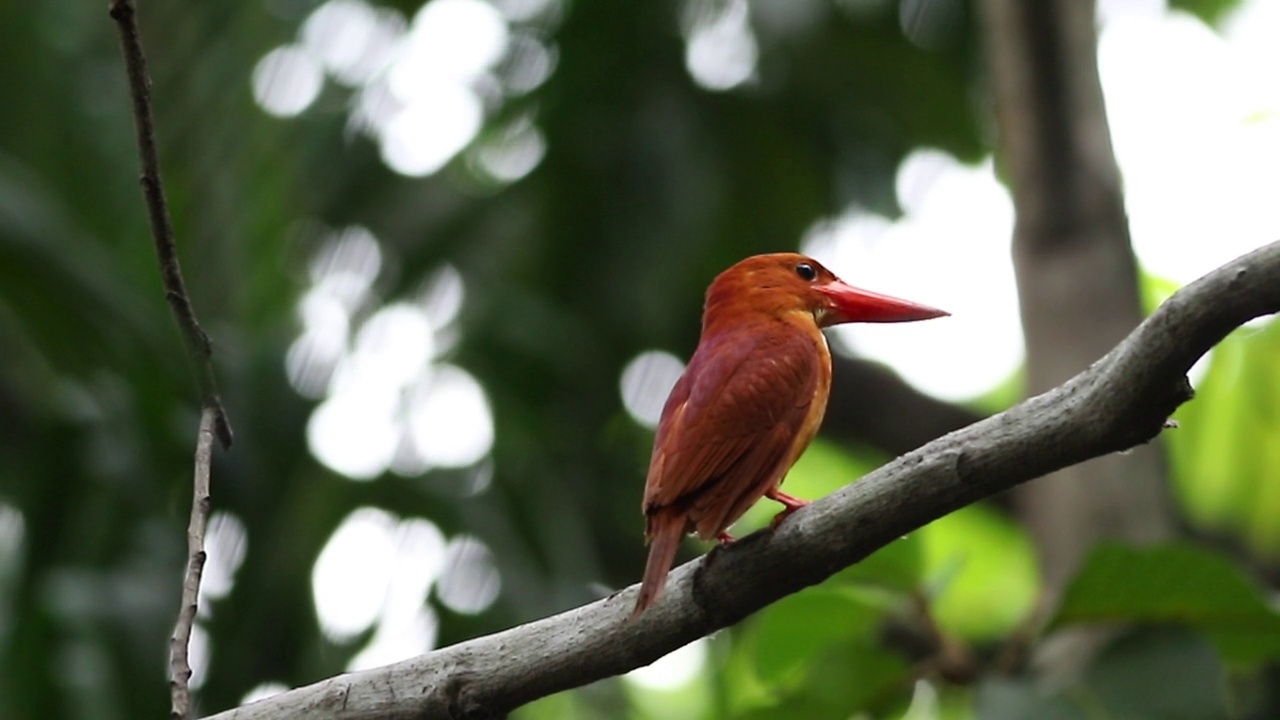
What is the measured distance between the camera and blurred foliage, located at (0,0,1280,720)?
3.48 meters

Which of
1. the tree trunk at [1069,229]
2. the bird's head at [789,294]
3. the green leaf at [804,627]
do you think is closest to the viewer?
the bird's head at [789,294]

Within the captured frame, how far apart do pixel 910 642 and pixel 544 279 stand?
178 cm

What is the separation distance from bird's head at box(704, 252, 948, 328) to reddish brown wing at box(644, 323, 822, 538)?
27cm

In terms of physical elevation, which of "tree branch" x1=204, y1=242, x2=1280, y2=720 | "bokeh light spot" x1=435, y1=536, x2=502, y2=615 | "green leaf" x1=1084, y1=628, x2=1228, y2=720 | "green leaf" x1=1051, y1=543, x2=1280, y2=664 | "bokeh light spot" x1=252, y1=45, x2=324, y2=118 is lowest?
"green leaf" x1=1084, y1=628, x2=1228, y2=720

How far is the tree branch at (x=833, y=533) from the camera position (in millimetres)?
1758

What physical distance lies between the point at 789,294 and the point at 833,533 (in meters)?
1.21

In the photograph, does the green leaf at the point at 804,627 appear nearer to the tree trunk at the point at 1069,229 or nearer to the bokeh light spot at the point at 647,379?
the tree trunk at the point at 1069,229

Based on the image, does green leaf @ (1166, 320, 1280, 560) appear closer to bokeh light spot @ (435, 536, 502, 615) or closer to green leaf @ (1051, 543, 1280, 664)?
green leaf @ (1051, 543, 1280, 664)

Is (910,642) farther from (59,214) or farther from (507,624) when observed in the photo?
(59,214)

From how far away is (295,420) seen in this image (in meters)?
3.84

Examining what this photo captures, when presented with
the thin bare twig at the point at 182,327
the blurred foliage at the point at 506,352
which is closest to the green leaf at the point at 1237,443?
the blurred foliage at the point at 506,352

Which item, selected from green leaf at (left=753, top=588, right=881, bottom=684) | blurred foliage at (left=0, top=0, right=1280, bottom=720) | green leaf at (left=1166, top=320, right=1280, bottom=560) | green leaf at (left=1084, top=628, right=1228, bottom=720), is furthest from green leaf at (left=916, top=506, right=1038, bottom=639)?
green leaf at (left=1084, top=628, right=1228, bottom=720)

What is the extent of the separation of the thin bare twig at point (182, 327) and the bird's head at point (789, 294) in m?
1.32

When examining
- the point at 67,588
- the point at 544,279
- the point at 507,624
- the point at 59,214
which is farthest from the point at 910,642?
the point at 59,214
